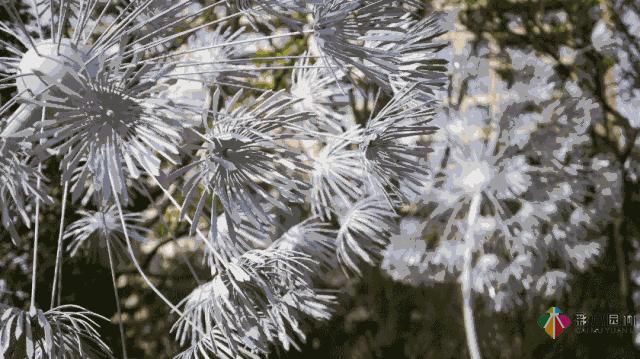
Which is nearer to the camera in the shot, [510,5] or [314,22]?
[314,22]

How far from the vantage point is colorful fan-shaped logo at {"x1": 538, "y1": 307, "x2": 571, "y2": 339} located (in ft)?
18.1

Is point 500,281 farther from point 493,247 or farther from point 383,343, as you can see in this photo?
point 383,343

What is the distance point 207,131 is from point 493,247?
316 cm

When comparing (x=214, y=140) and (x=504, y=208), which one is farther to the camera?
(x=504, y=208)

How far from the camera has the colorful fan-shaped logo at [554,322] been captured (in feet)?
18.1

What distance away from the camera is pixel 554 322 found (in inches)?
220

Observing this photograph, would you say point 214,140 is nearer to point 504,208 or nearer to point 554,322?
point 504,208

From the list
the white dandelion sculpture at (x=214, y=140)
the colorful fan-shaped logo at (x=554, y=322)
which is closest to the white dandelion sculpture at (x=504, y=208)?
the colorful fan-shaped logo at (x=554, y=322)

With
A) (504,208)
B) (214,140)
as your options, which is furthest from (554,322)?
(214,140)

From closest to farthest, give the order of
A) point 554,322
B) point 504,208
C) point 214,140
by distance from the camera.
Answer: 1. point 214,140
2. point 504,208
3. point 554,322

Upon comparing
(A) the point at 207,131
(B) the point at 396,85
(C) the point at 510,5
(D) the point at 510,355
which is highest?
(C) the point at 510,5

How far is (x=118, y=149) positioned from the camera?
1.69 m

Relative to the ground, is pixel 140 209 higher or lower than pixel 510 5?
lower

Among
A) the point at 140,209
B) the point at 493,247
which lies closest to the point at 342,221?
the point at 140,209
